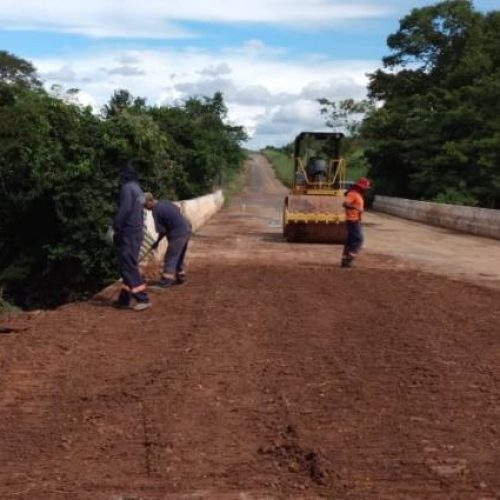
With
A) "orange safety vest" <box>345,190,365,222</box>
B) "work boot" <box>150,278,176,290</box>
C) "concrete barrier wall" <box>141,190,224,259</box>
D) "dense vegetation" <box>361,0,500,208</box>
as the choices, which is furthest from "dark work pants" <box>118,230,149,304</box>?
"dense vegetation" <box>361,0,500,208</box>

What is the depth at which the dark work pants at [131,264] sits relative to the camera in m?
10.6

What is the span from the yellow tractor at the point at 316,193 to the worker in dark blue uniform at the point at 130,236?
29.6ft

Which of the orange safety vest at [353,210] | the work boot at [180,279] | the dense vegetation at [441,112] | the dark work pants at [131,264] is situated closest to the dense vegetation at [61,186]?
the work boot at [180,279]

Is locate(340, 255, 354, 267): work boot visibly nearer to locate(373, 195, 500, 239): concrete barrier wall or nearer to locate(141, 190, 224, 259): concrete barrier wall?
locate(141, 190, 224, 259): concrete barrier wall

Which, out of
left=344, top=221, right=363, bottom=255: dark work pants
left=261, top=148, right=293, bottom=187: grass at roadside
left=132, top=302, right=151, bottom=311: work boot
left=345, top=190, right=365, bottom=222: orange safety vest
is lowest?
left=261, top=148, right=293, bottom=187: grass at roadside

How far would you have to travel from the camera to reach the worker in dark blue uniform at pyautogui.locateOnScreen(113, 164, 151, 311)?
10602mm

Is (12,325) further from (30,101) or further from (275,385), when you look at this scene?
(30,101)

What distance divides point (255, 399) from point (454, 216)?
74.6 feet

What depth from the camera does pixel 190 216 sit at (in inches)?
942

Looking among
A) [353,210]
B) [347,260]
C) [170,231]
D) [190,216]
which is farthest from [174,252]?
[190,216]

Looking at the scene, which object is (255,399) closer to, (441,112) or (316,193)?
(316,193)

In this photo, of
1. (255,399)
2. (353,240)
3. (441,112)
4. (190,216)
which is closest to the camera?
(255,399)

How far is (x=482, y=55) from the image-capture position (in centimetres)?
4409

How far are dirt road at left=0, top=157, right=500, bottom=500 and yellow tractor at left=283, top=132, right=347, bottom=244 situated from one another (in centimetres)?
780
